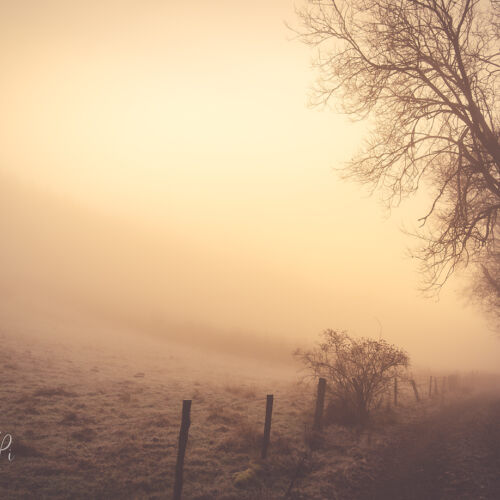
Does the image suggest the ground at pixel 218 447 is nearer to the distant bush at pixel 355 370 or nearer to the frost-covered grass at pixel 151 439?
the frost-covered grass at pixel 151 439

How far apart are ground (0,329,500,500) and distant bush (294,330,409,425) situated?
0.81 m

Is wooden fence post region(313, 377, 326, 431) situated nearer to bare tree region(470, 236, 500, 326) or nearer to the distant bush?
the distant bush

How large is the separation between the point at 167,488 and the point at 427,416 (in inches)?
493

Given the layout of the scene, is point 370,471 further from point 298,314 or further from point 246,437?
point 298,314

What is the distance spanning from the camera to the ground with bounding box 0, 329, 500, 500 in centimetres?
690

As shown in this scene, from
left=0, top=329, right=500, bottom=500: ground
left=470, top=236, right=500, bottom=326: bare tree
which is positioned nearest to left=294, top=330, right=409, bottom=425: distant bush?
left=0, top=329, right=500, bottom=500: ground

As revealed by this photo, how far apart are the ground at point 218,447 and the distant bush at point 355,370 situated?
805 mm

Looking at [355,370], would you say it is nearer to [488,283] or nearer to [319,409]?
[319,409]

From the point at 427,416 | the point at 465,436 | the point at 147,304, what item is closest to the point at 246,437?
the point at 465,436

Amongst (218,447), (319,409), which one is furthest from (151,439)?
(319,409)

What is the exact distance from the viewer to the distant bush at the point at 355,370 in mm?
11430

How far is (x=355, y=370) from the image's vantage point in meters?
11.7

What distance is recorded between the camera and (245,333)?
46.1 m

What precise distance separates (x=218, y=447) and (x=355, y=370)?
217 inches
